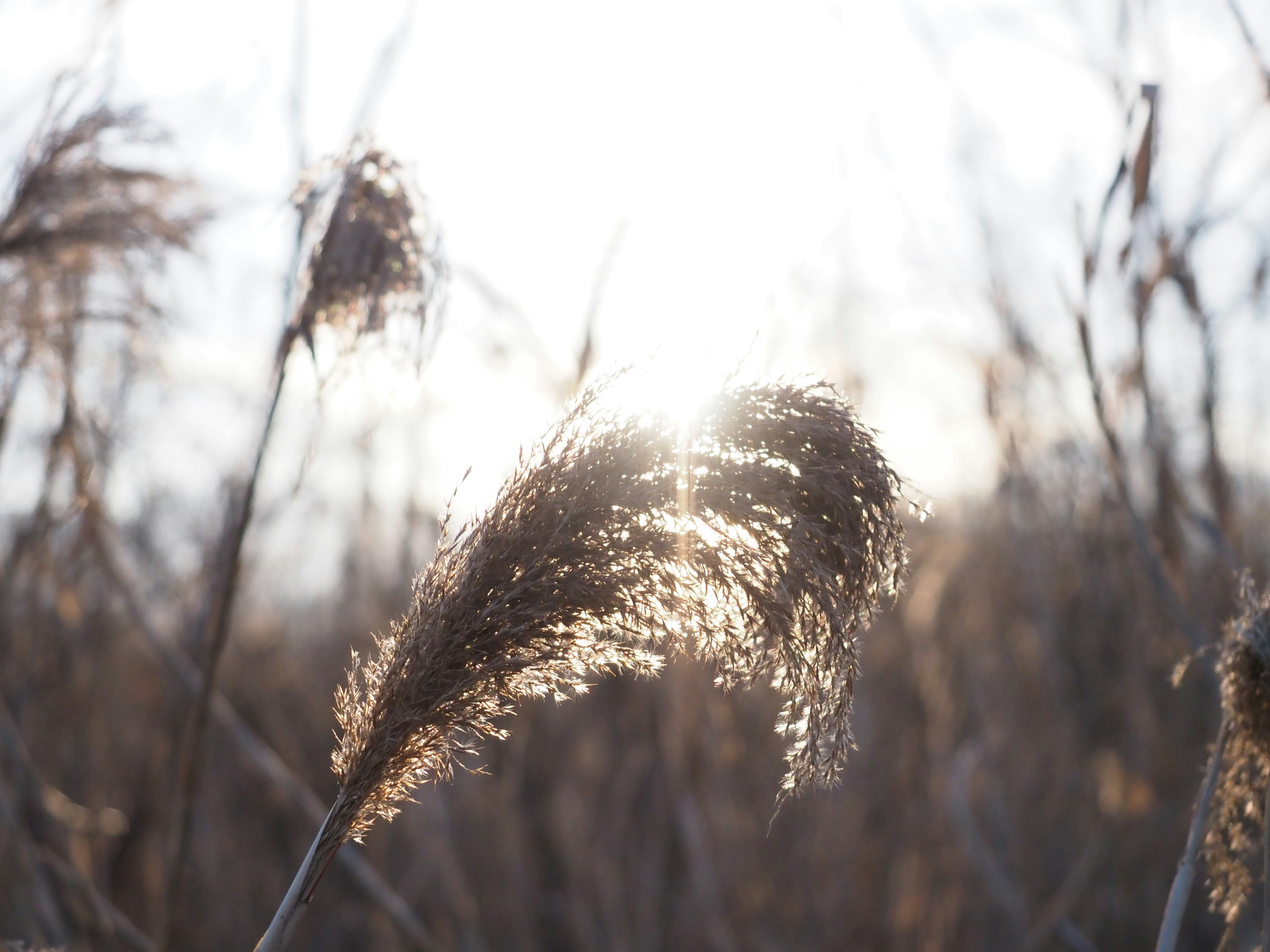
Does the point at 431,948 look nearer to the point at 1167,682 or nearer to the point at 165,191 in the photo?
the point at 165,191

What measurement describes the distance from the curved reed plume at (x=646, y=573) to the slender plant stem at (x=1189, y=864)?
482 millimetres

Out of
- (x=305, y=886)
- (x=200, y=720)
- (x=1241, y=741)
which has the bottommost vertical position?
(x=305, y=886)

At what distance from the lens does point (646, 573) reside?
1.07m

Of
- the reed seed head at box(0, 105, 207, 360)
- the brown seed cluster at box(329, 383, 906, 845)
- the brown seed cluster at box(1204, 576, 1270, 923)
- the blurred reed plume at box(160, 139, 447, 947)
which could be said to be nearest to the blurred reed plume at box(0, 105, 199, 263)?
the reed seed head at box(0, 105, 207, 360)

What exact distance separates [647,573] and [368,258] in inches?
34.3

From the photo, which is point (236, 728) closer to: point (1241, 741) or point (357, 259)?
point (357, 259)

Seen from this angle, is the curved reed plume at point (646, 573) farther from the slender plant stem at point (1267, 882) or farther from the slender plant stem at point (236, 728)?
the slender plant stem at point (236, 728)

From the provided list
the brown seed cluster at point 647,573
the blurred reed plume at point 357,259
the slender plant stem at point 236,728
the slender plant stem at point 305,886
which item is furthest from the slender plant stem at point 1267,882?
the slender plant stem at point 236,728

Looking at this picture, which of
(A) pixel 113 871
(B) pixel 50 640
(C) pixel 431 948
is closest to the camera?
(C) pixel 431 948

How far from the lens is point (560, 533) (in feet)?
3.41

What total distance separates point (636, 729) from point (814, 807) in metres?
0.92

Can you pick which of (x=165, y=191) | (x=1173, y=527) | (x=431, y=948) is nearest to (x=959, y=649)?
(x=1173, y=527)

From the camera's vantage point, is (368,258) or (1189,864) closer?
(1189,864)

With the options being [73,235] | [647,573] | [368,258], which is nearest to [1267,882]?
[647,573]
